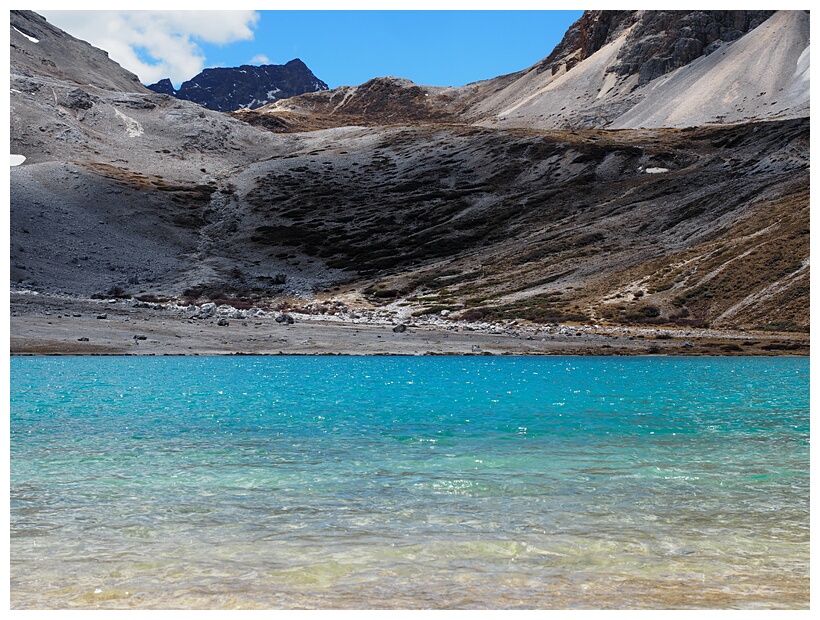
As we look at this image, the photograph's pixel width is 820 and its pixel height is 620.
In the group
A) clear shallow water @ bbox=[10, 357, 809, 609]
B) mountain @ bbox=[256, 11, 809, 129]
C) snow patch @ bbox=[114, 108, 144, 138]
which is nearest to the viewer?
clear shallow water @ bbox=[10, 357, 809, 609]

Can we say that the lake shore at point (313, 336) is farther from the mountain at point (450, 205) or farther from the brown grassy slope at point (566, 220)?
the brown grassy slope at point (566, 220)

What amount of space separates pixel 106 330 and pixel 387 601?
182ft

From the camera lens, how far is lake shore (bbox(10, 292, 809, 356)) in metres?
54.5

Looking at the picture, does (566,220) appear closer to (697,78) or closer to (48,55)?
(697,78)

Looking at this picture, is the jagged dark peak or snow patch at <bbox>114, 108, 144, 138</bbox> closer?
snow patch at <bbox>114, 108, 144, 138</bbox>

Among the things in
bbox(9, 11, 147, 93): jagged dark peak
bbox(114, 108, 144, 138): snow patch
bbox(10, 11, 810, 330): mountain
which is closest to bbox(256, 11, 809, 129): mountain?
bbox(10, 11, 810, 330): mountain

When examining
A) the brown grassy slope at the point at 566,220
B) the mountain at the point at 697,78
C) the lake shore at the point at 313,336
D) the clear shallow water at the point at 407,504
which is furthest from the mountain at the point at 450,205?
the clear shallow water at the point at 407,504

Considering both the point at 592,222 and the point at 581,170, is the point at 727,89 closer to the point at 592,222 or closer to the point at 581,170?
the point at 581,170

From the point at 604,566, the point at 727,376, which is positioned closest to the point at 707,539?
the point at 604,566

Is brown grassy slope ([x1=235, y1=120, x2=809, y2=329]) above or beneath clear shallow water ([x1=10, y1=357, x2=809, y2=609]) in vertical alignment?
above

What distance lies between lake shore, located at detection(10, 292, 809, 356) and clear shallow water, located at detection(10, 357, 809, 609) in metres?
27.1

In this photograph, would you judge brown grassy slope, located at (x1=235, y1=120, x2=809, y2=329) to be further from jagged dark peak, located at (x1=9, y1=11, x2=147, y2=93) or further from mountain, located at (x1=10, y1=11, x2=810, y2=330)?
jagged dark peak, located at (x1=9, y1=11, x2=147, y2=93)

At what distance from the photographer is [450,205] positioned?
116188 millimetres

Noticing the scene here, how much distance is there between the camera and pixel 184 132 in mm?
147250
